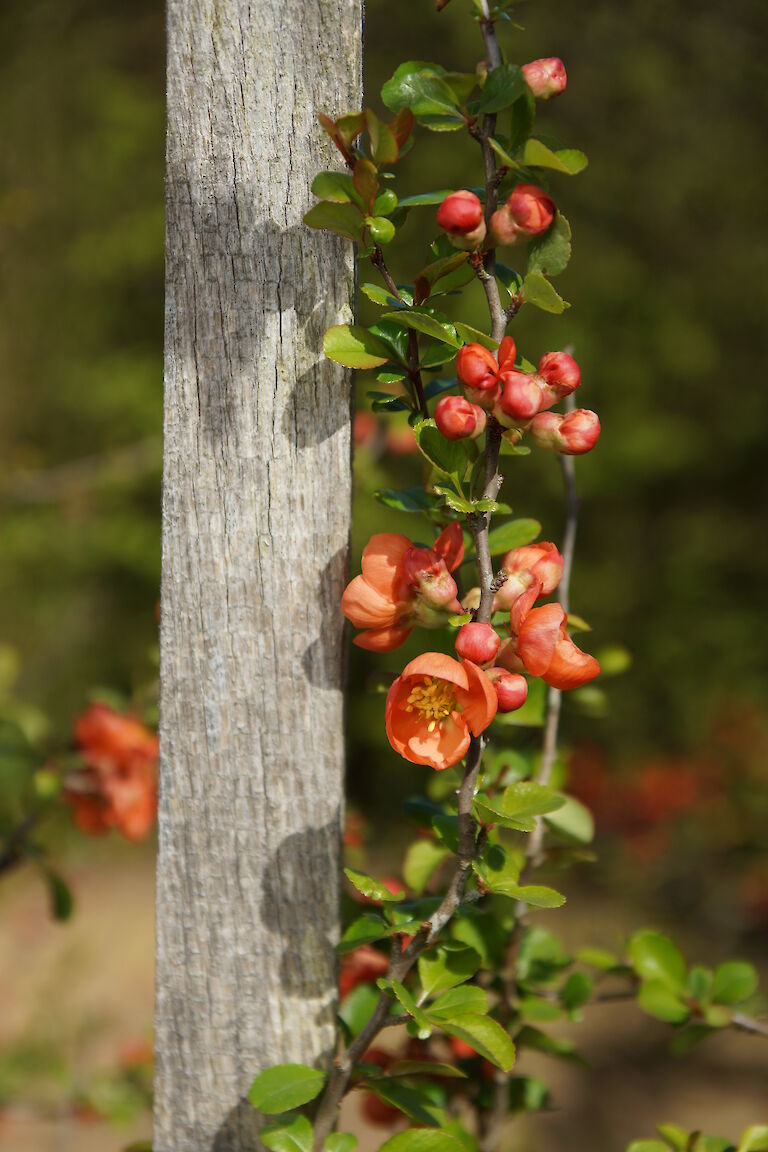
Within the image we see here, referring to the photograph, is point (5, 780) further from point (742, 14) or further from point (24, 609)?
point (742, 14)

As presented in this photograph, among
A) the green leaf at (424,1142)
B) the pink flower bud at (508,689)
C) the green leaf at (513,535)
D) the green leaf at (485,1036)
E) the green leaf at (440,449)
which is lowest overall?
the green leaf at (424,1142)

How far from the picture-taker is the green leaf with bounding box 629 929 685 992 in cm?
92

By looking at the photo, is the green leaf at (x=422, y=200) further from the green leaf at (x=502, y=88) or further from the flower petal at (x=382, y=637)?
the flower petal at (x=382, y=637)

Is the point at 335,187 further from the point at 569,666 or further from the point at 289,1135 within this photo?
the point at 289,1135

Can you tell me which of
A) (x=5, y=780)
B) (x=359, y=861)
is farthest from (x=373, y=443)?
(x=5, y=780)

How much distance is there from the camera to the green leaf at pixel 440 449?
0.64 meters

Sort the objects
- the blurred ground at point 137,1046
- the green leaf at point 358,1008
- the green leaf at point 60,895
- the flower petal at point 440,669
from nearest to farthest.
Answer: the flower petal at point 440,669 → the green leaf at point 358,1008 → the green leaf at point 60,895 → the blurred ground at point 137,1046

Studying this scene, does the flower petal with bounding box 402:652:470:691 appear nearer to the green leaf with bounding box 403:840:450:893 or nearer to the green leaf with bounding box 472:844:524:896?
the green leaf with bounding box 472:844:524:896

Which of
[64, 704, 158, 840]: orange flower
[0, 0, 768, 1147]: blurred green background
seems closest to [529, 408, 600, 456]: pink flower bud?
[64, 704, 158, 840]: orange flower

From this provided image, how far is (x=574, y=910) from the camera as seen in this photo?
3.28 meters

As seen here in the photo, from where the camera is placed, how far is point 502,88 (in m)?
0.61

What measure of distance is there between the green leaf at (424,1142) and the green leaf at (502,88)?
70 cm

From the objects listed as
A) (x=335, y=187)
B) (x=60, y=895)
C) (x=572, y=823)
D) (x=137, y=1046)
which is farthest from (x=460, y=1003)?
(x=137, y=1046)

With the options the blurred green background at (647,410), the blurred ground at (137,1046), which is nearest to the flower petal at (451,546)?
the blurred ground at (137,1046)
